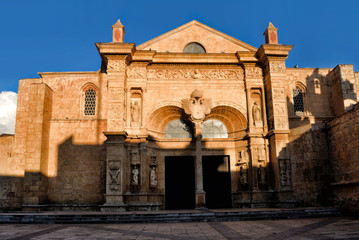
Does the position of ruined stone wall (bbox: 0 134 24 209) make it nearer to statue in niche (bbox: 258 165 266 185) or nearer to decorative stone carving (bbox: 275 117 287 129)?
statue in niche (bbox: 258 165 266 185)

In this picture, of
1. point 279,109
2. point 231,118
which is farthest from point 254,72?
point 231,118

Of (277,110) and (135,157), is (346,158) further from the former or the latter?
(135,157)

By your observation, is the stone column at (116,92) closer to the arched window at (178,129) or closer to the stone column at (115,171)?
the stone column at (115,171)

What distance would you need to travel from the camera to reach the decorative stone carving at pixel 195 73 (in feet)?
67.3

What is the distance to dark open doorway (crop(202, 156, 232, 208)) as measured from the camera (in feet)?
65.8

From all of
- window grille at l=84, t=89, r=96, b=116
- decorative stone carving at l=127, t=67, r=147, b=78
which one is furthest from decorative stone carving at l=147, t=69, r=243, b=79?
window grille at l=84, t=89, r=96, b=116

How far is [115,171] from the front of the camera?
17.8 metres

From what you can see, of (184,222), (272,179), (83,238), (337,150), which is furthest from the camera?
(272,179)

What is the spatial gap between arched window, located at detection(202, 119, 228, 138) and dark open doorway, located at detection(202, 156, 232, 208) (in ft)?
4.91

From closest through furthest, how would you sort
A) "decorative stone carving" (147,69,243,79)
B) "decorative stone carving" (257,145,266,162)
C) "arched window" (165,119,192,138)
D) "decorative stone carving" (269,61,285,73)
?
"decorative stone carving" (257,145,266,162) → "decorative stone carving" (269,61,285,73) → "decorative stone carving" (147,69,243,79) → "arched window" (165,119,192,138)

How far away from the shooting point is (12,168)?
67.4 ft

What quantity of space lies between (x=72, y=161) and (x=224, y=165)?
9975mm

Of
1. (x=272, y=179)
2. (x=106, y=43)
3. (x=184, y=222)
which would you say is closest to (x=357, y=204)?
(x=272, y=179)

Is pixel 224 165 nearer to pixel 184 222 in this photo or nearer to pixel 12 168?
pixel 184 222
